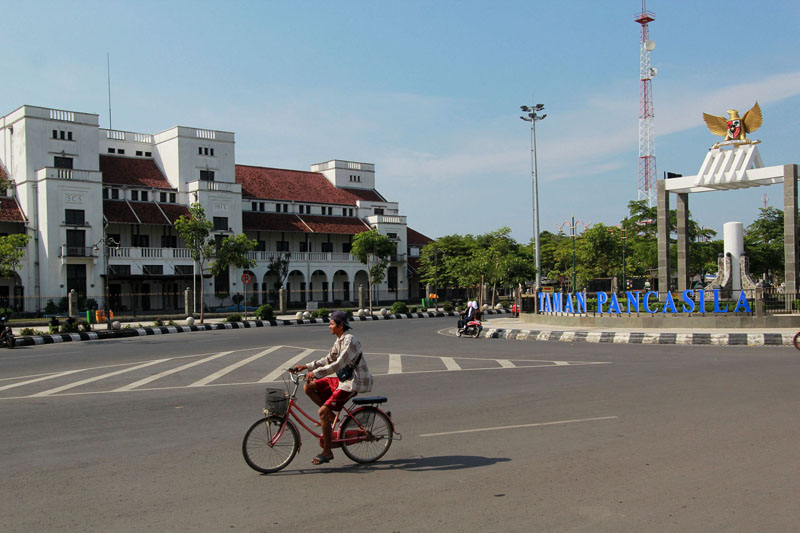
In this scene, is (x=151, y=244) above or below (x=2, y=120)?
below

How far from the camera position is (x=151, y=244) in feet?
168

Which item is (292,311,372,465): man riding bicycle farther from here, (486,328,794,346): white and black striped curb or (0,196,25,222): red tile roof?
(0,196,25,222): red tile roof

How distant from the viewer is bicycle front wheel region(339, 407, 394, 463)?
6688 mm

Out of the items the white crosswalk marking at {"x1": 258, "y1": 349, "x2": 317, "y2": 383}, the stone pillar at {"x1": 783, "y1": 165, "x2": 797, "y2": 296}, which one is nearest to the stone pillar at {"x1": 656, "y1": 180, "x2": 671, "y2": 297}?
the stone pillar at {"x1": 783, "y1": 165, "x2": 797, "y2": 296}

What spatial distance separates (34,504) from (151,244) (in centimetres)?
4832

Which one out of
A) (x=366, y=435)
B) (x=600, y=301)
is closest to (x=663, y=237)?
(x=600, y=301)

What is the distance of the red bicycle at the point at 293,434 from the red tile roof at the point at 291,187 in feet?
174

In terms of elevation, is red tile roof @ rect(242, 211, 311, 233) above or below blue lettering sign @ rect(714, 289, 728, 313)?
above

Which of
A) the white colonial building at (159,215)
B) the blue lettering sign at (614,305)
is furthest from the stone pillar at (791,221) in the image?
the white colonial building at (159,215)

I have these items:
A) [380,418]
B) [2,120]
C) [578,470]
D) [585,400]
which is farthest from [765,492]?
[2,120]

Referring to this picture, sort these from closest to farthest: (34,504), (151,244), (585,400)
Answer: (34,504)
(585,400)
(151,244)

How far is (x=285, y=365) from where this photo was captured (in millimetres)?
15914

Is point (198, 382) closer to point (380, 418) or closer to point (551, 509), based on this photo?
point (380, 418)

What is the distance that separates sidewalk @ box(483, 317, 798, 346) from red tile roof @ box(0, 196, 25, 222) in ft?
111
